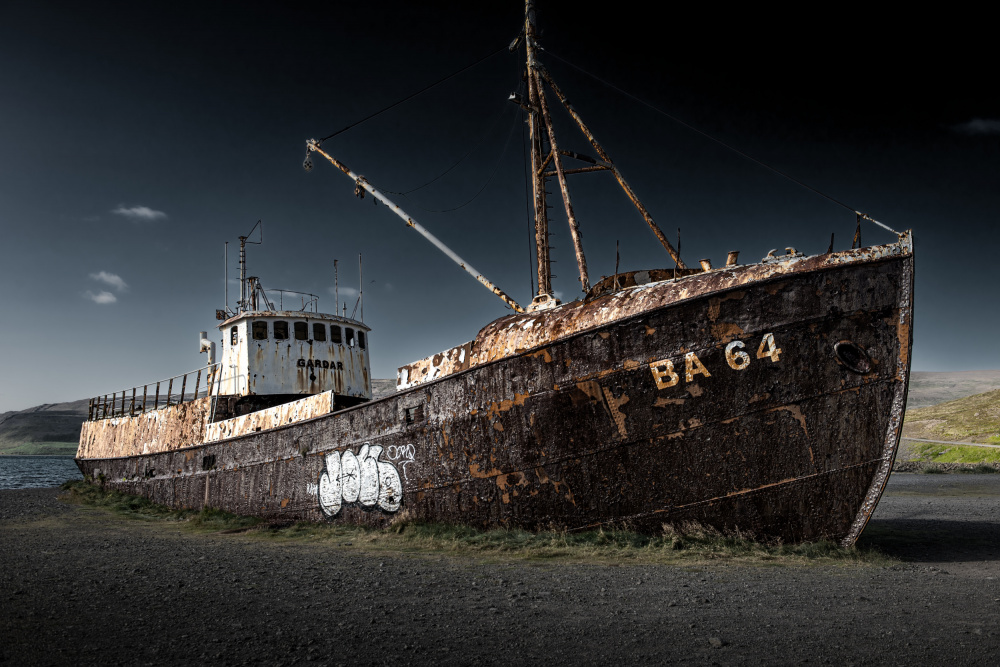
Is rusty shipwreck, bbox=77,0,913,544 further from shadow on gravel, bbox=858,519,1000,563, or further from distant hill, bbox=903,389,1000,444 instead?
distant hill, bbox=903,389,1000,444

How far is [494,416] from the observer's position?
7234 mm

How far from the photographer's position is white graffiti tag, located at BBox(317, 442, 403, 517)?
839cm

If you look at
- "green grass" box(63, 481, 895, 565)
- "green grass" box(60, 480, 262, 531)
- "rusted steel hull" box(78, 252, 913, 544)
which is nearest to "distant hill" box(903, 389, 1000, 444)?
"rusted steel hull" box(78, 252, 913, 544)

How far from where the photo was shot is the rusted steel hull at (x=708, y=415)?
605 cm

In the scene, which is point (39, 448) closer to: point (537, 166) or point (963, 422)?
point (537, 166)

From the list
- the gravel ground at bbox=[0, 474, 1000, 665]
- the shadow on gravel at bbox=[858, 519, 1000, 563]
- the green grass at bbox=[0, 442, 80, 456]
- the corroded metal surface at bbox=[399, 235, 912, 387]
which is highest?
the green grass at bbox=[0, 442, 80, 456]

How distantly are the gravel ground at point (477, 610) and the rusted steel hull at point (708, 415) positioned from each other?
2.73ft

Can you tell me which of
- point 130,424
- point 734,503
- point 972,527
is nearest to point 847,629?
point 734,503

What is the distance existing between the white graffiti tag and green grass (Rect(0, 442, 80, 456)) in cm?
11410

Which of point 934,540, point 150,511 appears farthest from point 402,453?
point 150,511

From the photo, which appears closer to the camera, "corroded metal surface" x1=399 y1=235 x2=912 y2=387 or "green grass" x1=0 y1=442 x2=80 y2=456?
"corroded metal surface" x1=399 y1=235 x2=912 y2=387

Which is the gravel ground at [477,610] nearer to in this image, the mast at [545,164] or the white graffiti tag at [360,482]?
the white graffiti tag at [360,482]

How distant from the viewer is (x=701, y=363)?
6.29 meters

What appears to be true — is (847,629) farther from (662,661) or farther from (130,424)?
(130,424)
